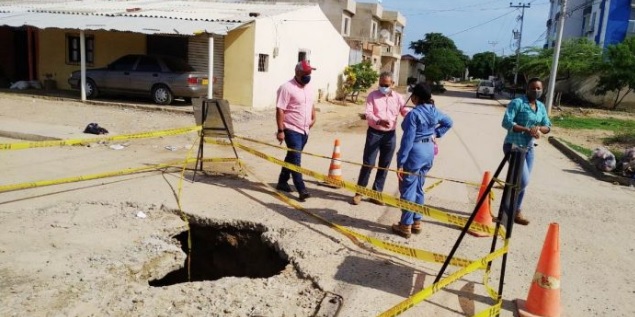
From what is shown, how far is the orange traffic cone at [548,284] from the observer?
368 cm

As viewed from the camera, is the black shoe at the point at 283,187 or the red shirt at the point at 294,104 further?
the black shoe at the point at 283,187

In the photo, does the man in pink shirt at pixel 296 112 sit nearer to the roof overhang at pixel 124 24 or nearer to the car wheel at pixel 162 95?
the roof overhang at pixel 124 24

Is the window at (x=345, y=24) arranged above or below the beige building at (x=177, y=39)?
above

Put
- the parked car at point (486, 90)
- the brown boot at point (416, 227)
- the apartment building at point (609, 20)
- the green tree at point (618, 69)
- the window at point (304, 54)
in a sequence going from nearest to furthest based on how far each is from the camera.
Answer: the brown boot at point (416, 227) → the window at point (304, 54) → the green tree at point (618, 69) → the apartment building at point (609, 20) → the parked car at point (486, 90)

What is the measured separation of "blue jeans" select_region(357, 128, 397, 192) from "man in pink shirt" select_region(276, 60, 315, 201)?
773mm

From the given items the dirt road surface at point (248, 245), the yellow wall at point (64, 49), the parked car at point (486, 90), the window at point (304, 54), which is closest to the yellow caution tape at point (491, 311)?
the dirt road surface at point (248, 245)

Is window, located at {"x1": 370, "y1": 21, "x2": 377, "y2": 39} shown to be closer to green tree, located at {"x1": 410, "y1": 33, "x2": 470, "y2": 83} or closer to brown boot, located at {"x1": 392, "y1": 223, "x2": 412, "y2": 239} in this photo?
green tree, located at {"x1": 410, "y1": 33, "x2": 470, "y2": 83}

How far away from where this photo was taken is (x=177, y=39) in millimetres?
17906

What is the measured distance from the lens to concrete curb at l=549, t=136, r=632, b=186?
357 inches

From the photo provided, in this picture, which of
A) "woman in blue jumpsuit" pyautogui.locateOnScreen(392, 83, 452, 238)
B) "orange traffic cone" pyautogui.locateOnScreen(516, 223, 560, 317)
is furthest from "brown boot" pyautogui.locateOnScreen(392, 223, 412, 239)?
"orange traffic cone" pyautogui.locateOnScreen(516, 223, 560, 317)

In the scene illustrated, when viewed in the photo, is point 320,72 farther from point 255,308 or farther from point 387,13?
point 387,13

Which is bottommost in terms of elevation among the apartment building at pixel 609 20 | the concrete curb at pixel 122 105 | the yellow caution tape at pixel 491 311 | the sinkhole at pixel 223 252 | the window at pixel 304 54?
the sinkhole at pixel 223 252

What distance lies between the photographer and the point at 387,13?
46.4m

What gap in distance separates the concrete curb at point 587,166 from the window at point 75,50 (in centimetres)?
1626
